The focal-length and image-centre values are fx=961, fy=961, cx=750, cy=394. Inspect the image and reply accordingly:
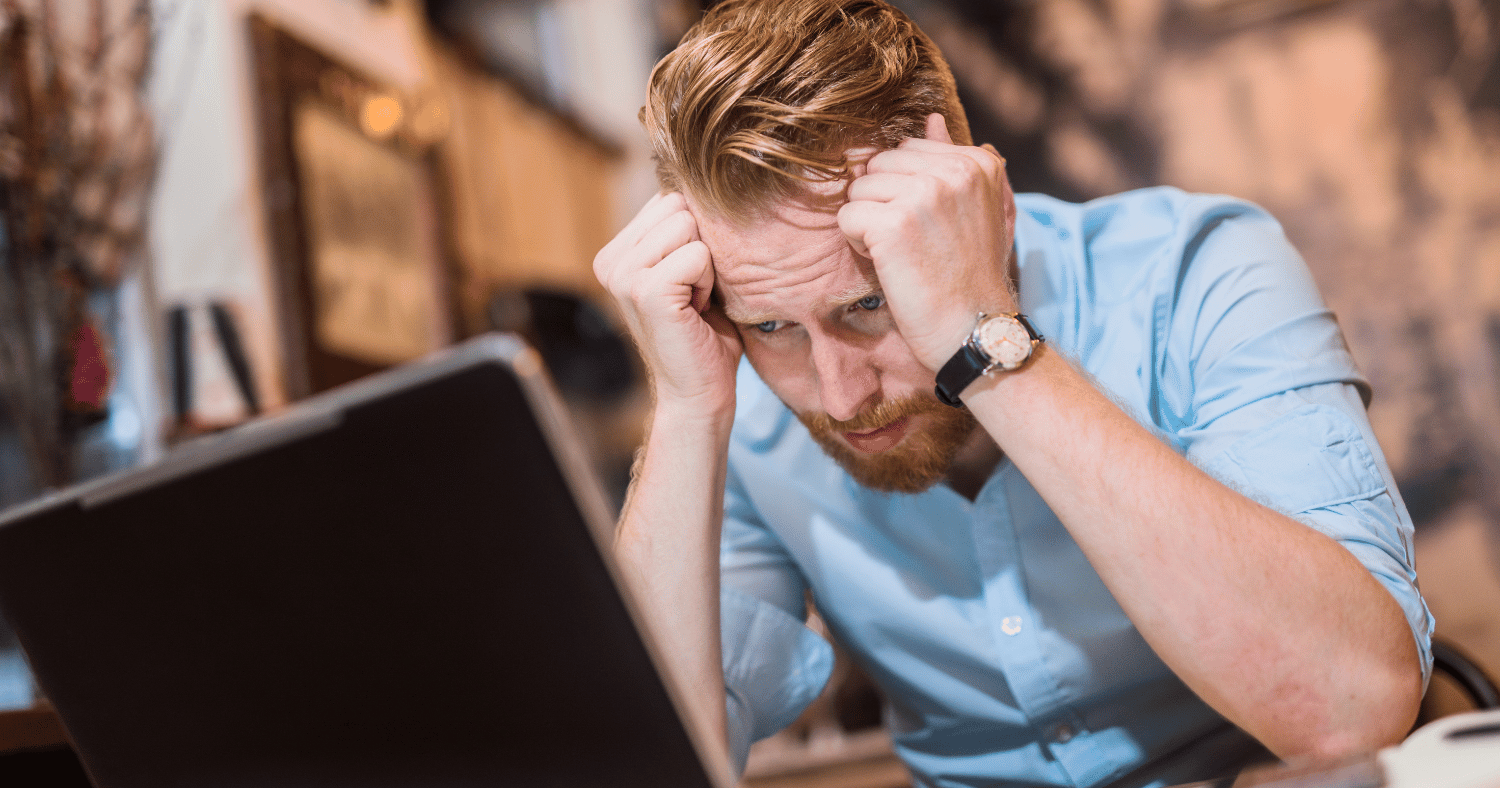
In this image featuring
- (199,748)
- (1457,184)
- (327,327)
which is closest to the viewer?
(199,748)

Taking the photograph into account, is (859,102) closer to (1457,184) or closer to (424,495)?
(424,495)

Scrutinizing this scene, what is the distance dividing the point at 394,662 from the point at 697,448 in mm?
468

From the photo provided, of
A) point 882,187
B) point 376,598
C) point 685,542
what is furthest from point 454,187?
point 376,598

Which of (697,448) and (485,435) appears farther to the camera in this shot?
(697,448)

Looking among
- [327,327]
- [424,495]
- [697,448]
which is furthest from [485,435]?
[327,327]

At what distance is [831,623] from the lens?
1221 mm

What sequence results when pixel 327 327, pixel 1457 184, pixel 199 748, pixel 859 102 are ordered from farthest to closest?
pixel 1457 184 < pixel 327 327 < pixel 859 102 < pixel 199 748

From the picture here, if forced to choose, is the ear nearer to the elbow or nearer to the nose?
the nose

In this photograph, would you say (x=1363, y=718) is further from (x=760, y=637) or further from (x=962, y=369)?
(x=760, y=637)

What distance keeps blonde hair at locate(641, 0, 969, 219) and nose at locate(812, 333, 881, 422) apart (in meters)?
0.15

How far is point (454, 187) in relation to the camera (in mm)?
3459

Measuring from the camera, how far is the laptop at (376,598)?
1.58 ft

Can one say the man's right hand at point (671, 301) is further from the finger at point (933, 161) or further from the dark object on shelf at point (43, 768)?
the dark object on shelf at point (43, 768)

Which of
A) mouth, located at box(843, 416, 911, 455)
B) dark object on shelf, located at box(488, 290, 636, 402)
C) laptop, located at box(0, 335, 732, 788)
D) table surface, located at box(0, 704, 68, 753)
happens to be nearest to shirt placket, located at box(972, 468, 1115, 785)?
mouth, located at box(843, 416, 911, 455)
